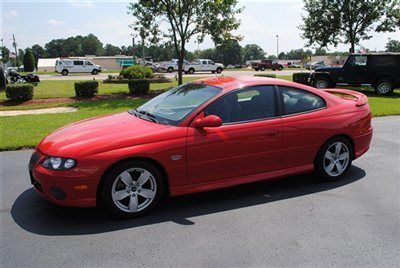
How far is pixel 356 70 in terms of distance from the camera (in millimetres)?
18984

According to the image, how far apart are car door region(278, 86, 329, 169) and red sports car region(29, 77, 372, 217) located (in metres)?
0.01

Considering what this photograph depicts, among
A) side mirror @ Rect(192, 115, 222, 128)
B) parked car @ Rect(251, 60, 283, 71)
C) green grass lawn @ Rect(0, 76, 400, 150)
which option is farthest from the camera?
parked car @ Rect(251, 60, 283, 71)

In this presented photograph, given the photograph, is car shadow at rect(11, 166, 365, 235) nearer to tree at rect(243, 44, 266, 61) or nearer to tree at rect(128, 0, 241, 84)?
tree at rect(128, 0, 241, 84)

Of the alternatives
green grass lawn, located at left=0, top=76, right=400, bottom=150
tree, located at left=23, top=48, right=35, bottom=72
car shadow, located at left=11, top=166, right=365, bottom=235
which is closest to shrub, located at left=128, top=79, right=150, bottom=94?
green grass lawn, located at left=0, top=76, right=400, bottom=150

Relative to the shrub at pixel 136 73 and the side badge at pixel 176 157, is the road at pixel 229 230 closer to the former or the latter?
the side badge at pixel 176 157

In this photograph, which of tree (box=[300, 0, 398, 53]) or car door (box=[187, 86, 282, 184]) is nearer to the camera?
car door (box=[187, 86, 282, 184])

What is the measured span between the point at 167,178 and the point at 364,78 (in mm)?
16623

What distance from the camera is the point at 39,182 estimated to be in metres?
4.21

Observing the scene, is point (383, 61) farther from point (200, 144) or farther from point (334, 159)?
point (200, 144)

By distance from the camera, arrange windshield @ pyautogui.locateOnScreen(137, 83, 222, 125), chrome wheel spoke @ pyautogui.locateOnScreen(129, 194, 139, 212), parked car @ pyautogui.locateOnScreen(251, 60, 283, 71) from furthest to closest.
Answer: parked car @ pyautogui.locateOnScreen(251, 60, 283, 71) → windshield @ pyautogui.locateOnScreen(137, 83, 222, 125) → chrome wheel spoke @ pyautogui.locateOnScreen(129, 194, 139, 212)

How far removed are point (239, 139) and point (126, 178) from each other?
1370 mm

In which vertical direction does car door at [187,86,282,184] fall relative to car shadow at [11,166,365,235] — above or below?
above

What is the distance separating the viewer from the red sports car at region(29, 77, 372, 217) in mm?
4152

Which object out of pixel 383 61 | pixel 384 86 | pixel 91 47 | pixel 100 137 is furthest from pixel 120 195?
pixel 91 47
